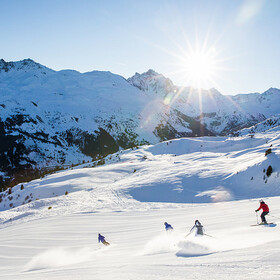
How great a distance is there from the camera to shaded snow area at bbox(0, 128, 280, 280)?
4184 mm

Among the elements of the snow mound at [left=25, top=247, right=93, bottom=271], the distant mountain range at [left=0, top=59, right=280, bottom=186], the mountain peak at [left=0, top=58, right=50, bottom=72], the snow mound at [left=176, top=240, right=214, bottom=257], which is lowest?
the snow mound at [left=25, top=247, right=93, bottom=271]

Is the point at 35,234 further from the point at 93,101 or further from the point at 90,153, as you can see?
the point at 93,101

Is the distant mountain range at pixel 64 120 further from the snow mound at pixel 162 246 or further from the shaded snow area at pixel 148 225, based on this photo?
the snow mound at pixel 162 246

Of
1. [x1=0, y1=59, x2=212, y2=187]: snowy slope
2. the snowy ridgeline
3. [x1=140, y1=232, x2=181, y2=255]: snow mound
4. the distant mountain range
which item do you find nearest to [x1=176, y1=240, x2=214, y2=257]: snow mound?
[x1=140, y1=232, x2=181, y2=255]: snow mound

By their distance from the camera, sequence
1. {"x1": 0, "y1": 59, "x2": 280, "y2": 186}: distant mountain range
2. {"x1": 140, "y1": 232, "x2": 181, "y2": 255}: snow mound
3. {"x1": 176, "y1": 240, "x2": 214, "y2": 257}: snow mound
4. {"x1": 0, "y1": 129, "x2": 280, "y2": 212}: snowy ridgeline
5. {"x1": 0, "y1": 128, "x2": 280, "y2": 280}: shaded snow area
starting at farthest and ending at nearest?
{"x1": 0, "y1": 59, "x2": 280, "y2": 186}: distant mountain range < {"x1": 0, "y1": 129, "x2": 280, "y2": 212}: snowy ridgeline < {"x1": 140, "y1": 232, "x2": 181, "y2": 255}: snow mound < {"x1": 176, "y1": 240, "x2": 214, "y2": 257}: snow mound < {"x1": 0, "y1": 128, "x2": 280, "y2": 280}: shaded snow area

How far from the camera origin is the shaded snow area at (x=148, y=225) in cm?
418

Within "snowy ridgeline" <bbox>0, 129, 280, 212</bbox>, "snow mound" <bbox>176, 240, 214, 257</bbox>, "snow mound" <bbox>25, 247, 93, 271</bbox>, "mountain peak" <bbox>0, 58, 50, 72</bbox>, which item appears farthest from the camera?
"mountain peak" <bbox>0, 58, 50, 72</bbox>

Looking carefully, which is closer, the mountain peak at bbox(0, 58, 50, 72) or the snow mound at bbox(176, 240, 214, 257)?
the snow mound at bbox(176, 240, 214, 257)

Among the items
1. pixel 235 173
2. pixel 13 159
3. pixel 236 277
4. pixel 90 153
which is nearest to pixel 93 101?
pixel 90 153

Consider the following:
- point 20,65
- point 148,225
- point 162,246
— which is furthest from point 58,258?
point 20,65

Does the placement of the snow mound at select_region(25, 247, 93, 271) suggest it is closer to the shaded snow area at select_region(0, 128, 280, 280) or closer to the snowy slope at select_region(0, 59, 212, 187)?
the shaded snow area at select_region(0, 128, 280, 280)

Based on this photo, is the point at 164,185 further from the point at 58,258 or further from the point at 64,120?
the point at 64,120

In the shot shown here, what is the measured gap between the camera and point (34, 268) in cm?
720

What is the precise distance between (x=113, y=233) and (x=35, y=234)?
12.5ft
